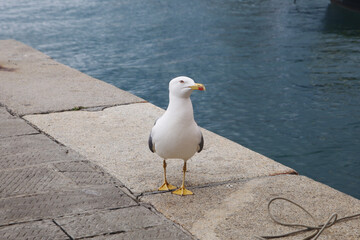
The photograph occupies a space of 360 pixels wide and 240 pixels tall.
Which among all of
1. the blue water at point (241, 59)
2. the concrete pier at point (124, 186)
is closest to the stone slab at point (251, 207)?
the concrete pier at point (124, 186)

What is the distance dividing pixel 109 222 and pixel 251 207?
1.09 meters

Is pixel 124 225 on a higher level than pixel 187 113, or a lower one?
lower

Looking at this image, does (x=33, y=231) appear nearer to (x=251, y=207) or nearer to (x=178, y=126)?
(x=178, y=126)

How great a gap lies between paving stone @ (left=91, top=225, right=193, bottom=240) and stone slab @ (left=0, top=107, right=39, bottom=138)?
245cm

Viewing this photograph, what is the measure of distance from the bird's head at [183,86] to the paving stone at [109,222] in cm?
92

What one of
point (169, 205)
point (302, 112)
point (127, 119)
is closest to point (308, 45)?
point (302, 112)

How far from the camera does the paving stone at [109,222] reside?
11.5ft

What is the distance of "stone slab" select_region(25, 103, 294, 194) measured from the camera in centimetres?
452

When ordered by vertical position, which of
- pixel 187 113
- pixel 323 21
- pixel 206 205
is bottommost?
pixel 323 21

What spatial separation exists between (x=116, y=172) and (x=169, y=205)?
800 mm

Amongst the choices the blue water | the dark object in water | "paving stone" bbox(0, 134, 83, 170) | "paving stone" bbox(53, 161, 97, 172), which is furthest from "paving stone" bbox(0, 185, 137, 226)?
the dark object in water

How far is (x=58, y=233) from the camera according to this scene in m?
3.45

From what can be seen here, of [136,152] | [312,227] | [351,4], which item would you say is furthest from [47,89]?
[351,4]

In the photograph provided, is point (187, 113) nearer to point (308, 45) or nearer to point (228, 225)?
point (228, 225)
